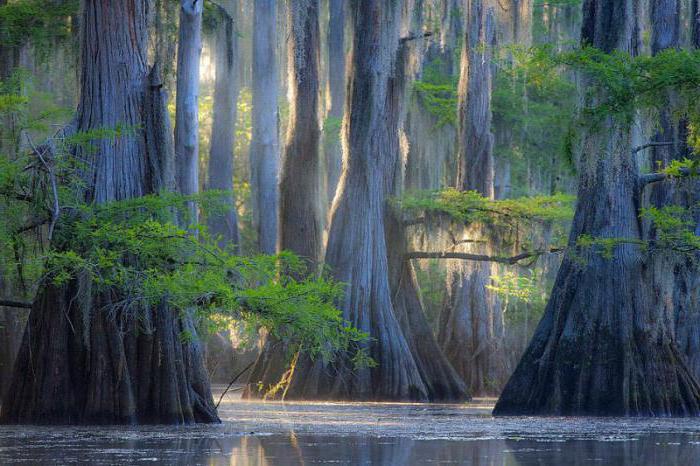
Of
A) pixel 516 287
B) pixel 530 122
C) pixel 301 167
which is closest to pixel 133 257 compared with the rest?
pixel 301 167

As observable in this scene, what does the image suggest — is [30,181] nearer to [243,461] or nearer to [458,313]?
[243,461]

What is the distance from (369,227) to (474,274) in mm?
5235

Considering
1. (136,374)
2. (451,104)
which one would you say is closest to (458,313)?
(451,104)

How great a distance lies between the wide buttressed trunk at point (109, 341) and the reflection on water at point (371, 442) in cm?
44

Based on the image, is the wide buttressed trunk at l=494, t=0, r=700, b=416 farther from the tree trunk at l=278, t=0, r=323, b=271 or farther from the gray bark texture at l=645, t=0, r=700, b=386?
the tree trunk at l=278, t=0, r=323, b=271

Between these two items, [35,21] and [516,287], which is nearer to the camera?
[35,21]

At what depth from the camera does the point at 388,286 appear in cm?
Answer: 2372

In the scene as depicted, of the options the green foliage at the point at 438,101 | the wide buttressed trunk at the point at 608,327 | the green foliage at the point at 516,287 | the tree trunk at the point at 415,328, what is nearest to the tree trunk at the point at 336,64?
the green foliage at the point at 438,101

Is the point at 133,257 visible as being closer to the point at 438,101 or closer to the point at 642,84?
the point at 642,84

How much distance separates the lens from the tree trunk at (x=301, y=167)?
24.6 m

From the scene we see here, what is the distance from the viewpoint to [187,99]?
22000 millimetres

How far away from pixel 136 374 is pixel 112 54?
358cm

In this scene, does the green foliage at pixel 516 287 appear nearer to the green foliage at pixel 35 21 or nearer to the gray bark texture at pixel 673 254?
the gray bark texture at pixel 673 254

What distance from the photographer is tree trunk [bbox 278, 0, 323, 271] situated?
24.6 metres
